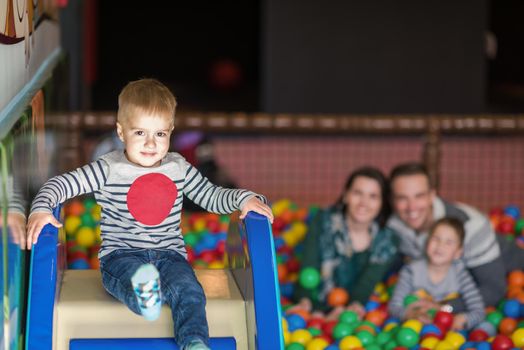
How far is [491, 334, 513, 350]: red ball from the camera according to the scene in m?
3.47

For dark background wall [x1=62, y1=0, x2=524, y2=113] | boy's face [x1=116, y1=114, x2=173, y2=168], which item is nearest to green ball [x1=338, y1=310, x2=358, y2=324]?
boy's face [x1=116, y1=114, x2=173, y2=168]

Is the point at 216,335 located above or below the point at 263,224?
below

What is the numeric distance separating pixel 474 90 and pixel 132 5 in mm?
5803

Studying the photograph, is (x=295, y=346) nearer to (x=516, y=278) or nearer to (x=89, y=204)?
(x=516, y=278)

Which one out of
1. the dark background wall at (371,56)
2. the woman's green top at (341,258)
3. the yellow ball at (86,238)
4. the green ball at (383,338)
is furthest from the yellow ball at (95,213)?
the dark background wall at (371,56)

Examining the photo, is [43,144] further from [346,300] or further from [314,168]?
[314,168]

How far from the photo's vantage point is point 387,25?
9602 mm

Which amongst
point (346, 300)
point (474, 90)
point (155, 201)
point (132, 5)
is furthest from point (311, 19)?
point (155, 201)

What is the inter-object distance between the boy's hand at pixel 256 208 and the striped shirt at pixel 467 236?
5.40 ft

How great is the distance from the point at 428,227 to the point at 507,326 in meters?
0.55

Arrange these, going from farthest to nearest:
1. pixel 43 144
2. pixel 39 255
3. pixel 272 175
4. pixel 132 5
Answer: pixel 132 5 < pixel 272 175 < pixel 43 144 < pixel 39 255

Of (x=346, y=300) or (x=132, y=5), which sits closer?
(x=346, y=300)

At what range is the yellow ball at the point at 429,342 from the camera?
352cm

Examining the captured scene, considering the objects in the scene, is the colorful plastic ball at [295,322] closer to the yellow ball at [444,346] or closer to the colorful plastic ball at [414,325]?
the colorful plastic ball at [414,325]
